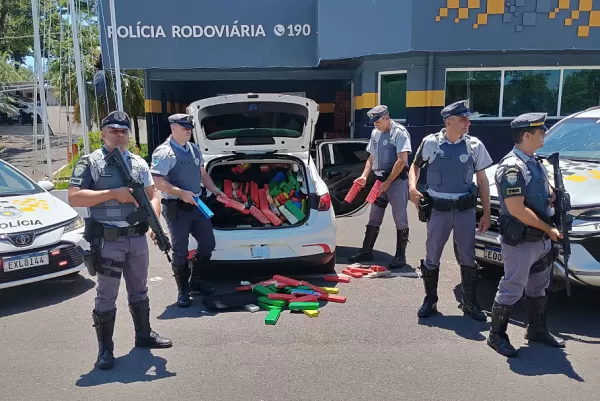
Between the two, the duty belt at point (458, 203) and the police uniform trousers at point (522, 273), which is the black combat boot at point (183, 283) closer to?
the duty belt at point (458, 203)

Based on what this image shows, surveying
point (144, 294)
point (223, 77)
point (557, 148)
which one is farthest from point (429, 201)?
point (223, 77)

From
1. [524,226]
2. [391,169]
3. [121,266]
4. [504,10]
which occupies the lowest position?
[121,266]

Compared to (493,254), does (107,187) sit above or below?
above

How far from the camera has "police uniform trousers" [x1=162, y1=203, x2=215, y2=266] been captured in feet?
16.3

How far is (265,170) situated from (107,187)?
3022 mm

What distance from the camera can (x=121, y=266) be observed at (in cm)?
381

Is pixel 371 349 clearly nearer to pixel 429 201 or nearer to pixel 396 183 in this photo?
pixel 429 201

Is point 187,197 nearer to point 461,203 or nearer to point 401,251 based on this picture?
point 461,203

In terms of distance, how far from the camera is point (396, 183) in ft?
20.5

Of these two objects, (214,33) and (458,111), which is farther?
(214,33)

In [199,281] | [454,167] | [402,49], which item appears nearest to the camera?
[454,167]

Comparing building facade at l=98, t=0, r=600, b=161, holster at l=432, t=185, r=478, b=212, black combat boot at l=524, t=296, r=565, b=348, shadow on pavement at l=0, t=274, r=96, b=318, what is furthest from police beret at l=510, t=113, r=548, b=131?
building facade at l=98, t=0, r=600, b=161

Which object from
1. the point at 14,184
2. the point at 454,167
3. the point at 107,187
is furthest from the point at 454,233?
the point at 14,184

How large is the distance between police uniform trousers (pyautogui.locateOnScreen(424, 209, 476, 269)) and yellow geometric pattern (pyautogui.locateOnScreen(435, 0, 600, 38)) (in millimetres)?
7677
